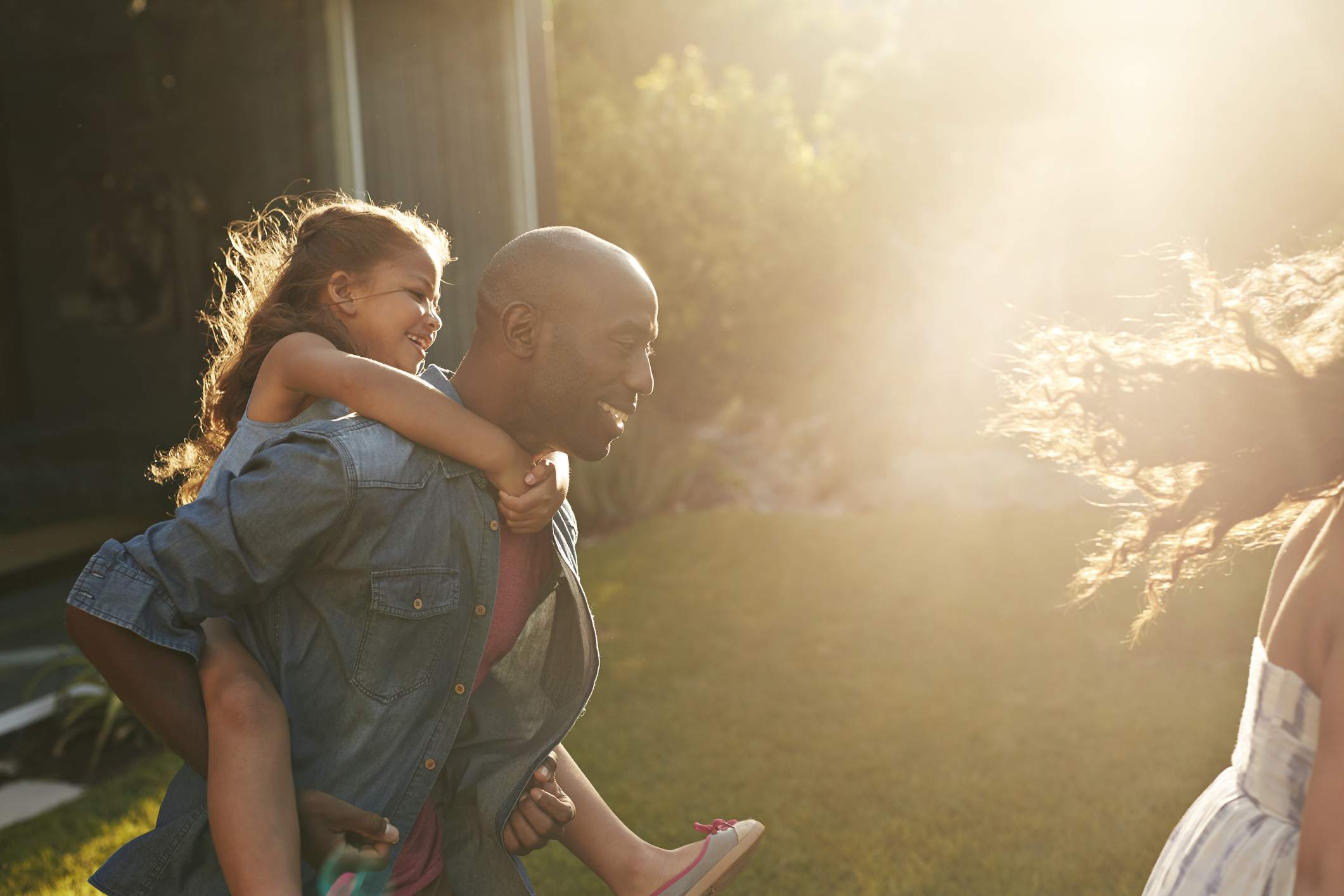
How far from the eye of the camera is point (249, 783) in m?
1.64

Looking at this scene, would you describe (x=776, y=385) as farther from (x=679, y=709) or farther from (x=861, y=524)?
(x=679, y=709)

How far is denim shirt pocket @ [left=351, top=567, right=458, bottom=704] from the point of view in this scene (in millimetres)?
1758

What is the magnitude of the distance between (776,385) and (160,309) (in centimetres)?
670

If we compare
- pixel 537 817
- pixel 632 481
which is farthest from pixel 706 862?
pixel 632 481

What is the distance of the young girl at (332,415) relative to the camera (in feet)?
5.41

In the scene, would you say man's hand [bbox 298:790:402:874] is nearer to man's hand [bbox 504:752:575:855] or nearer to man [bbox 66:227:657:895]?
man [bbox 66:227:657:895]

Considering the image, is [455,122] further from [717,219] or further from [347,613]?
[717,219]

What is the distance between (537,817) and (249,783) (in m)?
0.50

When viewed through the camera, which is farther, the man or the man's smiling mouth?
the man's smiling mouth

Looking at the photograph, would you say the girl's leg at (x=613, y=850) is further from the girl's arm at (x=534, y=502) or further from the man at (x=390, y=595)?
the girl's arm at (x=534, y=502)

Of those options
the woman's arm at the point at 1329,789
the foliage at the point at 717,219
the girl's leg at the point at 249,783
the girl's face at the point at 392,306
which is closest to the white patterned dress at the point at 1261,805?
the woman's arm at the point at 1329,789

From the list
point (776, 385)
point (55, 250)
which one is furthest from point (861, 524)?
point (55, 250)

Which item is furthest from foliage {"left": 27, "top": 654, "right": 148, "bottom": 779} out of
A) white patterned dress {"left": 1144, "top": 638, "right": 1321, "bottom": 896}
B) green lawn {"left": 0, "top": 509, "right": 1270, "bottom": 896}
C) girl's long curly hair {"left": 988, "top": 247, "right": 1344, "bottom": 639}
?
white patterned dress {"left": 1144, "top": 638, "right": 1321, "bottom": 896}

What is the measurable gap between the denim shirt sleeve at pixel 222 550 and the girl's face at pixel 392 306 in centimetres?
77
